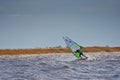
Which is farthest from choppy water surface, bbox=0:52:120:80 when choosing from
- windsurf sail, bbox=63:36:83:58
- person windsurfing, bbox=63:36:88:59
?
windsurf sail, bbox=63:36:83:58

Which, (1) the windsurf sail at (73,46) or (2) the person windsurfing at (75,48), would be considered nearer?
(2) the person windsurfing at (75,48)

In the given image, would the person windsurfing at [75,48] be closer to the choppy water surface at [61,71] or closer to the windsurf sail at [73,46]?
the windsurf sail at [73,46]

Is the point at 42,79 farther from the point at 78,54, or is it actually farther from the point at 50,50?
the point at 50,50

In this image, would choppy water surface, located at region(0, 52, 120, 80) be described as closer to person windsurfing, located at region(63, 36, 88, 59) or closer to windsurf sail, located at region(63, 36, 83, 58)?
person windsurfing, located at region(63, 36, 88, 59)

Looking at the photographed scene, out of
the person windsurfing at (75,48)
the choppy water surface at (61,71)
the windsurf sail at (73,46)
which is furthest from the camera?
the windsurf sail at (73,46)

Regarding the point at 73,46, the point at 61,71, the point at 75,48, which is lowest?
the point at 61,71

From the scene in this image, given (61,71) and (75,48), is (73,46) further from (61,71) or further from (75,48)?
(61,71)

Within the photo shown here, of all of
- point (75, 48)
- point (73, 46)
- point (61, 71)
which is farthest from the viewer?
point (73, 46)

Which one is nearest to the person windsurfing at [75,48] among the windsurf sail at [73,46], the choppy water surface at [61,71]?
the windsurf sail at [73,46]

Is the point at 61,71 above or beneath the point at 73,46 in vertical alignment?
beneath

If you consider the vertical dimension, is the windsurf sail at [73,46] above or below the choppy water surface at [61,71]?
above

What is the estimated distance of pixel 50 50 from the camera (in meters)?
107

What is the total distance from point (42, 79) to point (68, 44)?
103ft

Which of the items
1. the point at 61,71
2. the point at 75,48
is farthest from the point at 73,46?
the point at 61,71
